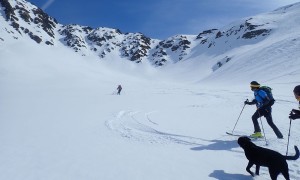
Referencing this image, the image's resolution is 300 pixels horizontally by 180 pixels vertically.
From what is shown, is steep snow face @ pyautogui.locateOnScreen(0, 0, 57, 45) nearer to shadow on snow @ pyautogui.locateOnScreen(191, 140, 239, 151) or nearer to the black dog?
shadow on snow @ pyautogui.locateOnScreen(191, 140, 239, 151)

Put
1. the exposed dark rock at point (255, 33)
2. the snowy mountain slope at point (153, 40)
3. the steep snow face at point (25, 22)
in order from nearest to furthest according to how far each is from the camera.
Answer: the snowy mountain slope at point (153, 40), the exposed dark rock at point (255, 33), the steep snow face at point (25, 22)

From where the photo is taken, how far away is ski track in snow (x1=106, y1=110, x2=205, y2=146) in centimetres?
920

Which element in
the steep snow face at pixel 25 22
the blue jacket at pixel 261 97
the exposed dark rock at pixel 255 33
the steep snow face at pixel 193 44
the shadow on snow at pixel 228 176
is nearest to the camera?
the shadow on snow at pixel 228 176

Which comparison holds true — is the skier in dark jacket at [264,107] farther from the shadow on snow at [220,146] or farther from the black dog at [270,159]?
the black dog at [270,159]

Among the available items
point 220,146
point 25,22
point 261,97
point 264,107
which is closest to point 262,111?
point 264,107

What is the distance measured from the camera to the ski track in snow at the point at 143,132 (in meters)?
9.20

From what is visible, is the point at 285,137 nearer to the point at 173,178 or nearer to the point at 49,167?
the point at 173,178

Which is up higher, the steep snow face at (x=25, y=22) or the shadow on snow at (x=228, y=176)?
the steep snow face at (x=25, y=22)

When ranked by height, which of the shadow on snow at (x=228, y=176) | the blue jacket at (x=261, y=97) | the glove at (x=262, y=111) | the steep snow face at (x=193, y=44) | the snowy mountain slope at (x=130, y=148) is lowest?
the shadow on snow at (x=228, y=176)

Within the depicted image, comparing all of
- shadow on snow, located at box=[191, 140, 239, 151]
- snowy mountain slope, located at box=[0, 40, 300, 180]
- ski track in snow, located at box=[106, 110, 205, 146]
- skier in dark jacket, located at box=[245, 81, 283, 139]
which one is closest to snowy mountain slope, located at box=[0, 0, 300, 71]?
ski track in snow, located at box=[106, 110, 205, 146]

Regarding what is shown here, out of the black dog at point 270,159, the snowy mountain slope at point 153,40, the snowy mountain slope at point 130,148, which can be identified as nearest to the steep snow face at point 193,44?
the snowy mountain slope at point 153,40

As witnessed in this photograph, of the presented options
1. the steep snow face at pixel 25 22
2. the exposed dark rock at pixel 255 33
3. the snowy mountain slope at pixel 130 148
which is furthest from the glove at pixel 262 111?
the exposed dark rock at pixel 255 33

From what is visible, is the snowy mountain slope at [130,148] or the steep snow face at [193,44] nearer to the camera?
the snowy mountain slope at [130,148]

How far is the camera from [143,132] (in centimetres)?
1057
